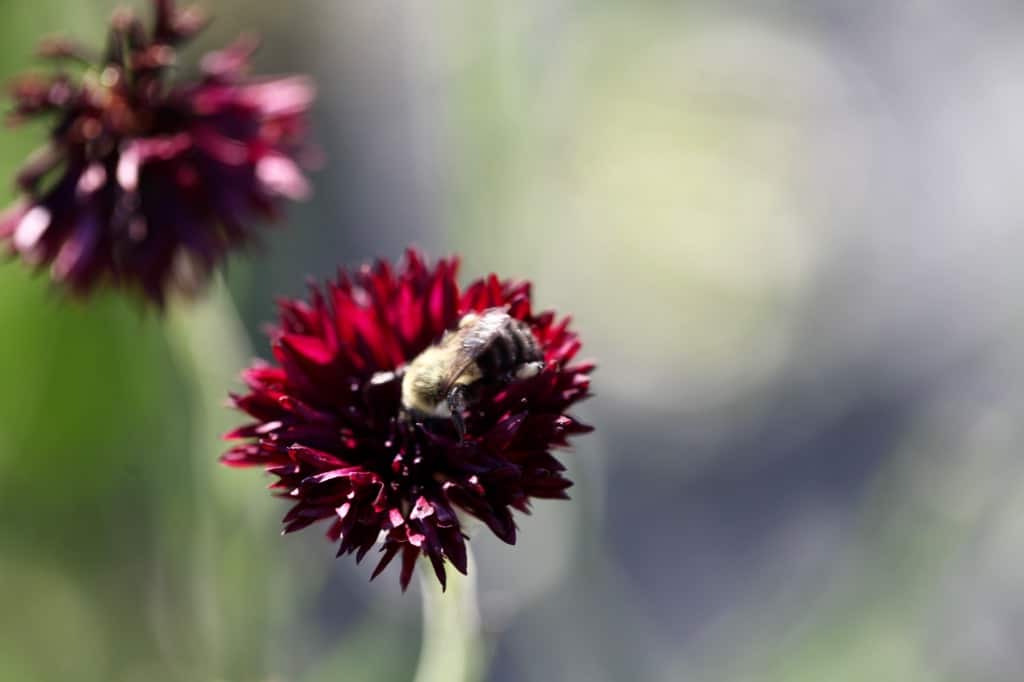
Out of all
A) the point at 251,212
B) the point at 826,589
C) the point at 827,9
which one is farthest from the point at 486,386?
the point at 827,9

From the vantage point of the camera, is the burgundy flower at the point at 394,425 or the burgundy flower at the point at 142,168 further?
the burgundy flower at the point at 142,168

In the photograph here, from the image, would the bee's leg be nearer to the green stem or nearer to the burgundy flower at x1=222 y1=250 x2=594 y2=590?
the burgundy flower at x1=222 y1=250 x2=594 y2=590

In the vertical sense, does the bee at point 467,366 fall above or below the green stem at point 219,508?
below

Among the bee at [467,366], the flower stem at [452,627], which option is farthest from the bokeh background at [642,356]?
the bee at [467,366]

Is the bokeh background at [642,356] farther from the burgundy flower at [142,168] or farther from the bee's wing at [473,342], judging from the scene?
the bee's wing at [473,342]

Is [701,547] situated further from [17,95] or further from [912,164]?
[17,95]
